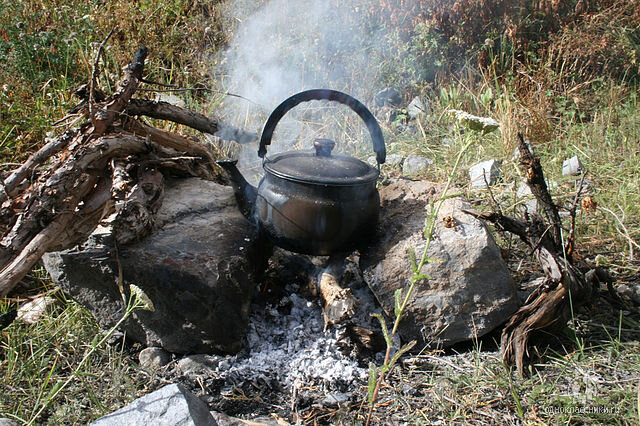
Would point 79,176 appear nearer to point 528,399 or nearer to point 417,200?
point 417,200

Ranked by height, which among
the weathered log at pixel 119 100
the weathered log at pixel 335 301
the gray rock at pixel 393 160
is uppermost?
the weathered log at pixel 119 100

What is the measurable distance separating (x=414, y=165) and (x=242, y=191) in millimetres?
1910

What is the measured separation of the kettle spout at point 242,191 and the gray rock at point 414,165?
1.77 metres

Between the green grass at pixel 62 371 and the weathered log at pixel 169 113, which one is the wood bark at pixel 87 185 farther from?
the green grass at pixel 62 371

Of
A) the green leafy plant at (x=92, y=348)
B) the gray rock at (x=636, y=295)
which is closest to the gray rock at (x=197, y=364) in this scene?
the green leafy plant at (x=92, y=348)

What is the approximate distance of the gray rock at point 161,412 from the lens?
1.74 meters

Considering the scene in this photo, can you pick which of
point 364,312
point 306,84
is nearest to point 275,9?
point 306,84

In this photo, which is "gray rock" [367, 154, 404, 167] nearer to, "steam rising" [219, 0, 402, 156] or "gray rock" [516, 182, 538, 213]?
"steam rising" [219, 0, 402, 156]

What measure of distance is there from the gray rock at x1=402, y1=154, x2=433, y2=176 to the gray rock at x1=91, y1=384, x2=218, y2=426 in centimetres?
307

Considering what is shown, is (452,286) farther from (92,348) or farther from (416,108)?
(416,108)

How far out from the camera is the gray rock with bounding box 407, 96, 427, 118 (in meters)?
5.34

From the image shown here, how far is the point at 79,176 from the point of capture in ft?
8.05

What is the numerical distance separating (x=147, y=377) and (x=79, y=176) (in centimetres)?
105

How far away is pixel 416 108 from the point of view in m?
5.46
